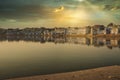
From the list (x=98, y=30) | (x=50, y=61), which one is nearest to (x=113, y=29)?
(x=98, y=30)

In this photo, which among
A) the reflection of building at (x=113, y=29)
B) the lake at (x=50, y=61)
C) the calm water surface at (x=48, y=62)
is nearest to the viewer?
the calm water surface at (x=48, y=62)

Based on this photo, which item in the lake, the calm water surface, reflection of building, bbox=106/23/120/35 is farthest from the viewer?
reflection of building, bbox=106/23/120/35

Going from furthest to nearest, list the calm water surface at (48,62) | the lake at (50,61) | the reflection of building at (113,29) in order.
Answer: the reflection of building at (113,29) < the lake at (50,61) < the calm water surface at (48,62)

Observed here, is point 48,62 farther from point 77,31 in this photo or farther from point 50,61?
point 77,31

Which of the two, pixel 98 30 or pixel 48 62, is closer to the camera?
pixel 48 62

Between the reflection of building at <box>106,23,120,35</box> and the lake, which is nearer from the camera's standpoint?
the lake

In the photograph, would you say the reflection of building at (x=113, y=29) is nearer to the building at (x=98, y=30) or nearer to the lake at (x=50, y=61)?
the building at (x=98, y=30)

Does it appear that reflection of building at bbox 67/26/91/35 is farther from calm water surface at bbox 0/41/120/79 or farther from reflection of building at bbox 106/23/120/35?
calm water surface at bbox 0/41/120/79

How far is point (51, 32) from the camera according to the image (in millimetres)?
140500

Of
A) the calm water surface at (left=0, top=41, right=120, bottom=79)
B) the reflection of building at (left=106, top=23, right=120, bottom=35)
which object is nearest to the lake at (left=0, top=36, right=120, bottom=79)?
the calm water surface at (left=0, top=41, right=120, bottom=79)

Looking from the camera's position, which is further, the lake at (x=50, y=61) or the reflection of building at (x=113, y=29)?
the reflection of building at (x=113, y=29)

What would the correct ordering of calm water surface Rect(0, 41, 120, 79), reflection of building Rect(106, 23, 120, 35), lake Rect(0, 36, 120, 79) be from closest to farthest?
calm water surface Rect(0, 41, 120, 79) < lake Rect(0, 36, 120, 79) < reflection of building Rect(106, 23, 120, 35)

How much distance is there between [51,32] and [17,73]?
4993 inches

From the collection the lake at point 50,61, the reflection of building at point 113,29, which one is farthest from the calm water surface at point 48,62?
the reflection of building at point 113,29
